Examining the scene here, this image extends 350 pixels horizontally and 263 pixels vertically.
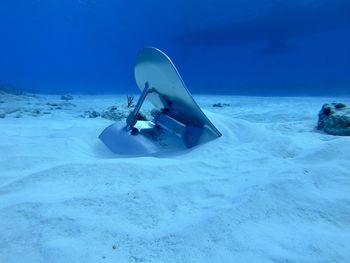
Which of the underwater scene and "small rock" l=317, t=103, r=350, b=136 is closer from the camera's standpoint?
the underwater scene

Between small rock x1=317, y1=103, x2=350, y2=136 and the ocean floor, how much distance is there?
1.25 m

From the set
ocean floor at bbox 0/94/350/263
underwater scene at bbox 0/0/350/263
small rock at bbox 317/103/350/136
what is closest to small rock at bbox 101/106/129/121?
underwater scene at bbox 0/0/350/263

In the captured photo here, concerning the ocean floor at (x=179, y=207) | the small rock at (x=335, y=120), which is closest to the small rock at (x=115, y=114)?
the ocean floor at (x=179, y=207)

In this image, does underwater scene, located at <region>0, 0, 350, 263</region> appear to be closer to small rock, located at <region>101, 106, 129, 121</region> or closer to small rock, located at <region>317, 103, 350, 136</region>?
small rock, located at <region>317, 103, 350, 136</region>

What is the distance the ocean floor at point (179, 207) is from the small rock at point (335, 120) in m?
1.25

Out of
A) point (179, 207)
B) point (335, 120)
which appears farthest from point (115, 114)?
point (179, 207)

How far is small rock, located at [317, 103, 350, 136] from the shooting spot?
3.78 meters

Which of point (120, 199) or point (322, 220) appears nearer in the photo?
point (322, 220)

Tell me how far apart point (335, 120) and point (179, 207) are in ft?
10.6

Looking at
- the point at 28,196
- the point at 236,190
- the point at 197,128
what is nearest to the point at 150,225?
the point at 236,190

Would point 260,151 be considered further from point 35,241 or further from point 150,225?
point 35,241

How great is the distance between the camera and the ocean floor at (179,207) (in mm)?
1327

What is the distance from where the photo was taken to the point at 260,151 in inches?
117

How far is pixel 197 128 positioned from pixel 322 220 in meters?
2.01
